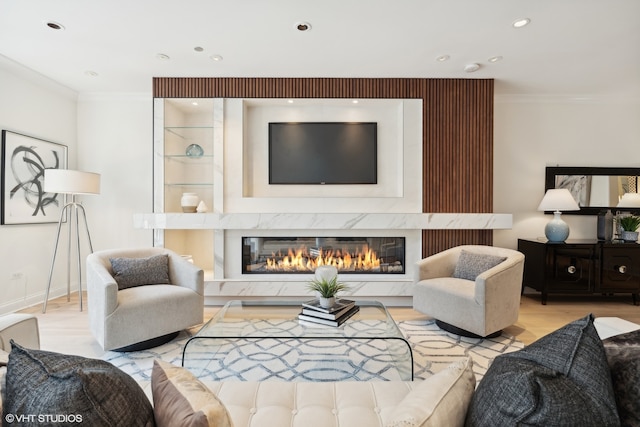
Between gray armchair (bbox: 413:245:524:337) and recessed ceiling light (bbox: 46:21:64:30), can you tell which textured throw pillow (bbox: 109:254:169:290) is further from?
gray armchair (bbox: 413:245:524:337)

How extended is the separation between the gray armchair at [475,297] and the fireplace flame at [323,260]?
835mm

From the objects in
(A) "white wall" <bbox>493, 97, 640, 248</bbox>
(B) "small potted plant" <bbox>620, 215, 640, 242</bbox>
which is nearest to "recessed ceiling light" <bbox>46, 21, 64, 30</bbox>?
(A) "white wall" <bbox>493, 97, 640, 248</bbox>

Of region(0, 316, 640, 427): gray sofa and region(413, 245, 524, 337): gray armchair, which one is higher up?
region(0, 316, 640, 427): gray sofa

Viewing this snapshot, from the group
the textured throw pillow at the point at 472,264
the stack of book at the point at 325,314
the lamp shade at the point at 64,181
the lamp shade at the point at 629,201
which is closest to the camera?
the stack of book at the point at 325,314

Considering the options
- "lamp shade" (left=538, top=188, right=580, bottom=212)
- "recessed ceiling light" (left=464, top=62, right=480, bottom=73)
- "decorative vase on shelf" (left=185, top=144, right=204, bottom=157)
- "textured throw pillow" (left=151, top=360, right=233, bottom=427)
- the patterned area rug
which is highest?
"recessed ceiling light" (left=464, top=62, right=480, bottom=73)

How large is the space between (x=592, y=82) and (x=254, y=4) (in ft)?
12.5

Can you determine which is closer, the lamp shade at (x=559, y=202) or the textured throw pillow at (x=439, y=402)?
the textured throw pillow at (x=439, y=402)

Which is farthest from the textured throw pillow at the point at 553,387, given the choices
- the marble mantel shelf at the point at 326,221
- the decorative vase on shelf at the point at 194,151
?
the decorative vase on shelf at the point at 194,151

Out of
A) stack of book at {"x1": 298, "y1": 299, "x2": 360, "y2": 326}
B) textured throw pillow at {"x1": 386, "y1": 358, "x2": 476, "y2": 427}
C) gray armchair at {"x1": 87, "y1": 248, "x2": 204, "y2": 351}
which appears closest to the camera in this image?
textured throw pillow at {"x1": 386, "y1": 358, "x2": 476, "y2": 427}

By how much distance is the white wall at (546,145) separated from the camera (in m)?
4.19

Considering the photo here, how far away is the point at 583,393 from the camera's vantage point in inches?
27.5

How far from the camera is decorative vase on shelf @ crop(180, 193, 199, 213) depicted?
12.4 feet

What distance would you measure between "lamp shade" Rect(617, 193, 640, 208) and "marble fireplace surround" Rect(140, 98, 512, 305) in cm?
172

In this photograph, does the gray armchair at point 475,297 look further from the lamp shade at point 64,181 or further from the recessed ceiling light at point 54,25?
the recessed ceiling light at point 54,25
